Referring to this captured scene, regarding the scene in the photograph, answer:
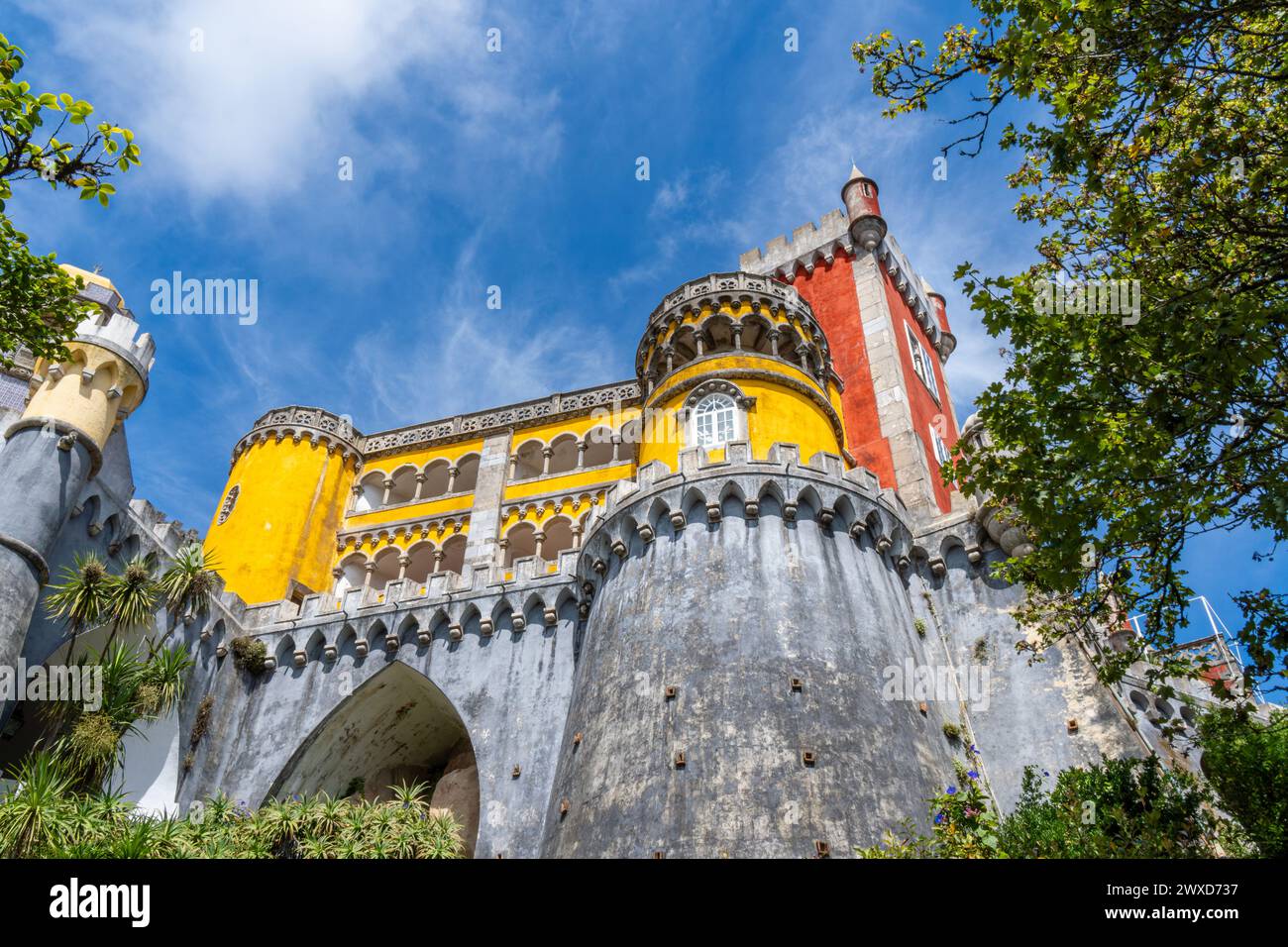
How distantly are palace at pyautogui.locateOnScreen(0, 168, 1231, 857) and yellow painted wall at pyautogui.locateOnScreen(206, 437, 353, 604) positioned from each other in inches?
5.6

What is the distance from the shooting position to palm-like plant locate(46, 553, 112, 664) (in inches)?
734

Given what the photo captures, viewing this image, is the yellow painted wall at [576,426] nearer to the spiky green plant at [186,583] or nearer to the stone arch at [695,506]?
the stone arch at [695,506]

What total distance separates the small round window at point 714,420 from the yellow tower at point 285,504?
15.4m

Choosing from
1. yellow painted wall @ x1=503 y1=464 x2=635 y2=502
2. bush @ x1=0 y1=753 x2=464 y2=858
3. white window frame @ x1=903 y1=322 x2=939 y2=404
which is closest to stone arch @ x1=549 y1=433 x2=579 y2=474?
yellow painted wall @ x1=503 y1=464 x2=635 y2=502

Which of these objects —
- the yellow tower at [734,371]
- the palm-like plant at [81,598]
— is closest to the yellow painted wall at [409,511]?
the yellow tower at [734,371]

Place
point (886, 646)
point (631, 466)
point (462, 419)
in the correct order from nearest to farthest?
point (886, 646)
point (631, 466)
point (462, 419)

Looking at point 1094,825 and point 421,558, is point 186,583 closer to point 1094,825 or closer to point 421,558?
point 421,558

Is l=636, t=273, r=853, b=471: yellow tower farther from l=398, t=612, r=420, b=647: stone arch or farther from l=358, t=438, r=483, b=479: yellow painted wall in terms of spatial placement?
l=358, t=438, r=483, b=479: yellow painted wall

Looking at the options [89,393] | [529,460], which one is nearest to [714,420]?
[529,460]

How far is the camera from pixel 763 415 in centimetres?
2380
